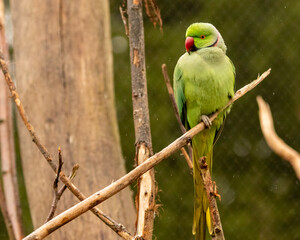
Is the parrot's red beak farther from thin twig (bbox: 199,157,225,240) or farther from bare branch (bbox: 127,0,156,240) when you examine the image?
thin twig (bbox: 199,157,225,240)

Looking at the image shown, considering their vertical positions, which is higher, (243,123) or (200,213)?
(243,123)

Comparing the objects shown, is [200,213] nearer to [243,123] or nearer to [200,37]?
[200,37]

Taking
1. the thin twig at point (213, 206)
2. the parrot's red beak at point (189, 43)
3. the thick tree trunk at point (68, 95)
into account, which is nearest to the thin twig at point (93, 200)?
the thin twig at point (213, 206)

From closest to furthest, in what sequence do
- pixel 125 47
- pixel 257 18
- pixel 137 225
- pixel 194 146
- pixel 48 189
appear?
pixel 137 225
pixel 194 146
pixel 48 189
pixel 257 18
pixel 125 47

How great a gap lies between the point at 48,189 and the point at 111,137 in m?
0.25

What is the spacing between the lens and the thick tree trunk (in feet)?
4.87

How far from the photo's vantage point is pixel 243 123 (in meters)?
2.21

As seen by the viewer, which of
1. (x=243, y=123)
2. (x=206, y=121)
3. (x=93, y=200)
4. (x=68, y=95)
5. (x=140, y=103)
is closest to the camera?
(x=93, y=200)

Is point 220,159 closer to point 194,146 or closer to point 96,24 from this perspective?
point 96,24

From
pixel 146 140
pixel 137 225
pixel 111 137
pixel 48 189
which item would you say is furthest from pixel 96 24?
pixel 137 225

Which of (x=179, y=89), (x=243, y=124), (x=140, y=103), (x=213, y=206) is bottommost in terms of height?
(x=213, y=206)

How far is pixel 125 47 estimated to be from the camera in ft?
7.52

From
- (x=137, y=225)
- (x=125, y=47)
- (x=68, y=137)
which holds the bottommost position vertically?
(x=137, y=225)

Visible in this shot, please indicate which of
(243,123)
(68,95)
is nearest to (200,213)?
(68,95)
